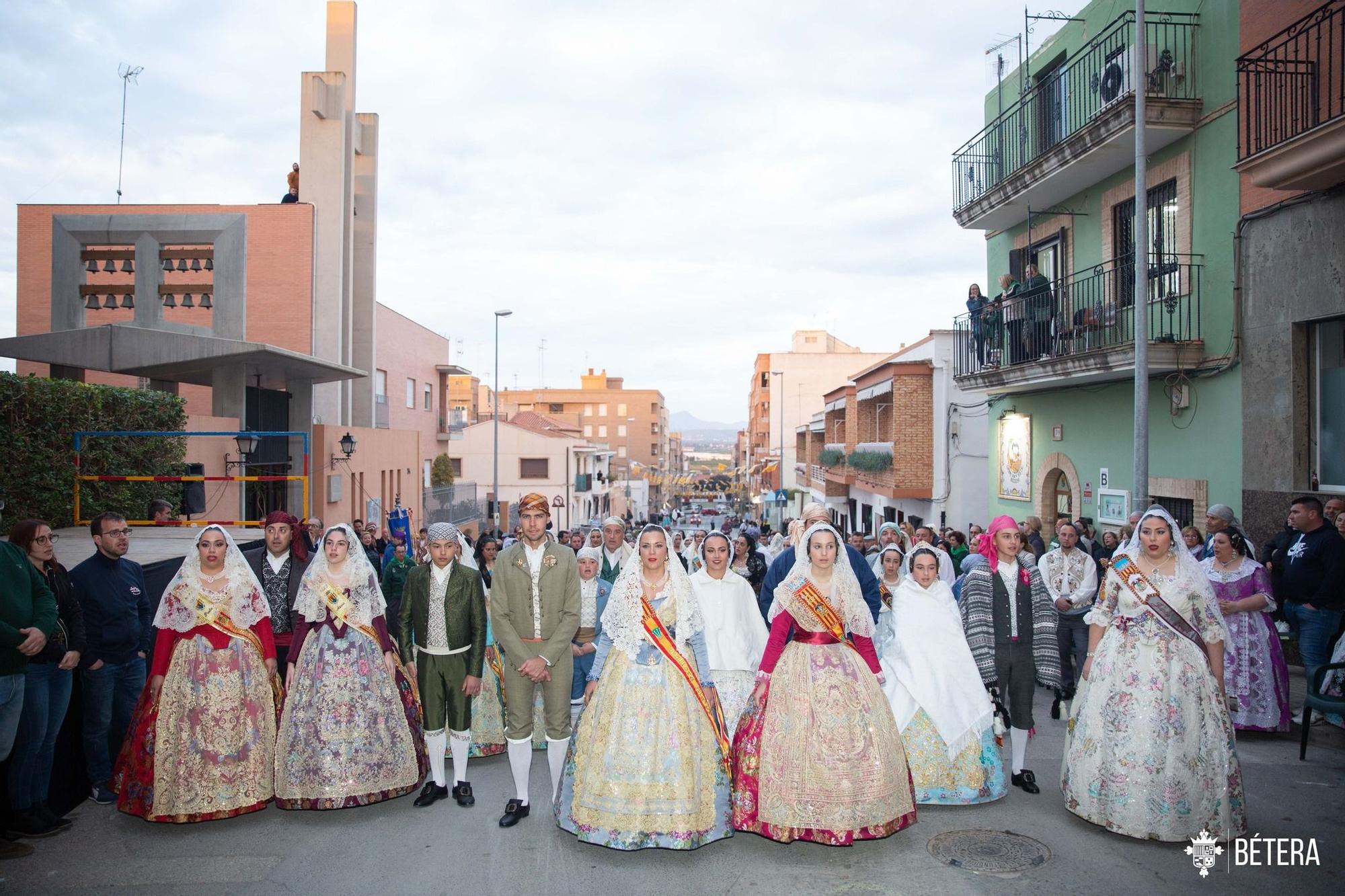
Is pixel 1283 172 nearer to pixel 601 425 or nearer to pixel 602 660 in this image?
pixel 602 660

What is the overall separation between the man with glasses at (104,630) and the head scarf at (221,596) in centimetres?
50

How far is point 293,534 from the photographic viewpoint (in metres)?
6.67

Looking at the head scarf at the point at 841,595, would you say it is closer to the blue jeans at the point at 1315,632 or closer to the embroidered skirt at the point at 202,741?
the embroidered skirt at the point at 202,741

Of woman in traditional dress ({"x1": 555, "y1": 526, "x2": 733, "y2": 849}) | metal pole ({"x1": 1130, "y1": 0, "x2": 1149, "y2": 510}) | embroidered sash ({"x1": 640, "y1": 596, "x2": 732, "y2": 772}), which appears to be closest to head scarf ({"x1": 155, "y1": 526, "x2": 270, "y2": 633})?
woman in traditional dress ({"x1": 555, "y1": 526, "x2": 733, "y2": 849})

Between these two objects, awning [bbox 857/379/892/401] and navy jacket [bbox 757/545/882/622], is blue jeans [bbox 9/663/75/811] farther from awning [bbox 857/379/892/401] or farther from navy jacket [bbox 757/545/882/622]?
awning [bbox 857/379/892/401]

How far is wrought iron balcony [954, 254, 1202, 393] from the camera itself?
455 inches

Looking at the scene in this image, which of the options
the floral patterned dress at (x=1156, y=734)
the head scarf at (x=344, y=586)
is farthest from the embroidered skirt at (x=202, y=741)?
the floral patterned dress at (x=1156, y=734)

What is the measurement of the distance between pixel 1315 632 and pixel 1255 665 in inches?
25.2

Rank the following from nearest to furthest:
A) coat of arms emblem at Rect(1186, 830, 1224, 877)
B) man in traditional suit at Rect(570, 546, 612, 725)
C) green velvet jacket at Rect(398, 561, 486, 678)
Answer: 1. coat of arms emblem at Rect(1186, 830, 1224, 877)
2. green velvet jacket at Rect(398, 561, 486, 678)
3. man in traditional suit at Rect(570, 546, 612, 725)

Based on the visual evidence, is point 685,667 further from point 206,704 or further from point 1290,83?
point 1290,83

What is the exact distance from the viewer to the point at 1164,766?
519 cm

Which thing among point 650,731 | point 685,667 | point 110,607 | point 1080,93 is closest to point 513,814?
point 650,731

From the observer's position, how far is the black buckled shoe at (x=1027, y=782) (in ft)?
20.3

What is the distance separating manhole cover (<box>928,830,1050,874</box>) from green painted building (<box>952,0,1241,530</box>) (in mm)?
5974
